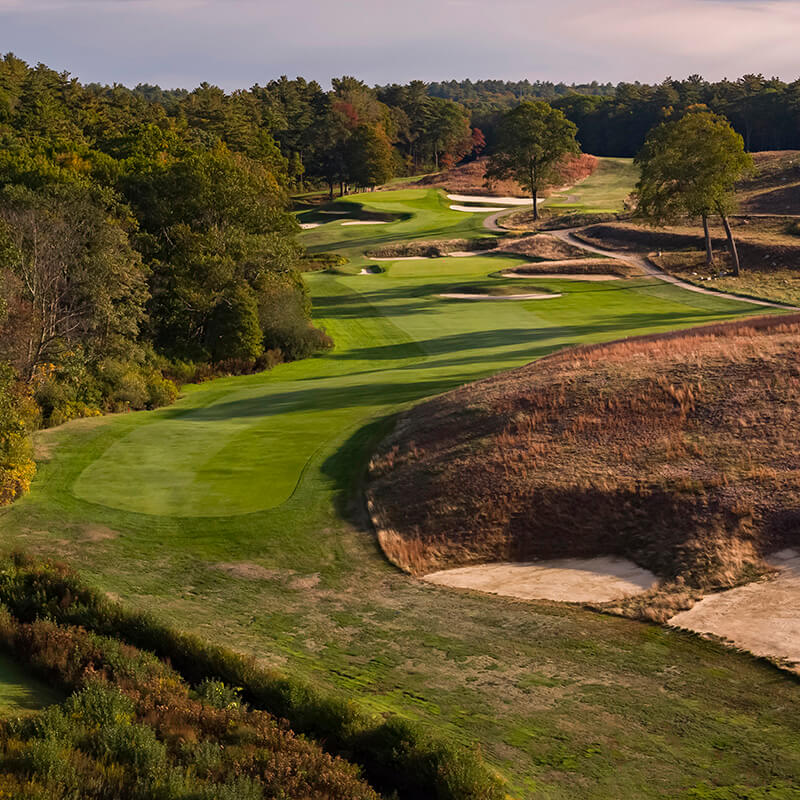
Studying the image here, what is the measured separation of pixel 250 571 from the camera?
17.5 m

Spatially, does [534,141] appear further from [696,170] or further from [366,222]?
[696,170]

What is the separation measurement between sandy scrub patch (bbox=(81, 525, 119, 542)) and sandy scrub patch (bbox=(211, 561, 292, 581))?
2.73 m

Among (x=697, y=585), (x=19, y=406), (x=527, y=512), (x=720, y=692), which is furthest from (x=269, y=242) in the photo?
(x=720, y=692)

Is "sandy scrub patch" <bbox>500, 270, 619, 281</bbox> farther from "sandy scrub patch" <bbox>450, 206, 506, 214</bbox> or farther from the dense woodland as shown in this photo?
"sandy scrub patch" <bbox>450, 206, 506, 214</bbox>

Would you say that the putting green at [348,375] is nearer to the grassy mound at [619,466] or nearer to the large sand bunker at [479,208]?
the grassy mound at [619,466]

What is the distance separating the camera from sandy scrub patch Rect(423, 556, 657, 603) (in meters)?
16.3

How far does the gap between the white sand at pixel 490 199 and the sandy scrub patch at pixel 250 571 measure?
9310 cm

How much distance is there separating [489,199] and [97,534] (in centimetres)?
9612

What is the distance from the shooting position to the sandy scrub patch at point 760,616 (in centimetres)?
1364

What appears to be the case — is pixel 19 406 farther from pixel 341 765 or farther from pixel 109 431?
pixel 341 765

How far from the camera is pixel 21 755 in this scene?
10.3m

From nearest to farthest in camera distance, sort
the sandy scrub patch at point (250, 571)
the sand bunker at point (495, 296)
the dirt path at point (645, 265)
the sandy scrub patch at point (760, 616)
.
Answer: the sandy scrub patch at point (760, 616) → the sandy scrub patch at point (250, 571) → the dirt path at point (645, 265) → the sand bunker at point (495, 296)

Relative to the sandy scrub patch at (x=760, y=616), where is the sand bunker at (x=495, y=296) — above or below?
above

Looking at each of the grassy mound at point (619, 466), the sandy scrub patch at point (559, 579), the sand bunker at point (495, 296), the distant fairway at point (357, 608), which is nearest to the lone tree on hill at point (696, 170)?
the sand bunker at point (495, 296)
